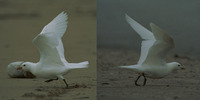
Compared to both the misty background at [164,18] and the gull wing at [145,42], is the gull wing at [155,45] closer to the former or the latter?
the gull wing at [145,42]

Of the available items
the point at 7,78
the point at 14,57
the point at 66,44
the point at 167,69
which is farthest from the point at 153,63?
the point at 66,44

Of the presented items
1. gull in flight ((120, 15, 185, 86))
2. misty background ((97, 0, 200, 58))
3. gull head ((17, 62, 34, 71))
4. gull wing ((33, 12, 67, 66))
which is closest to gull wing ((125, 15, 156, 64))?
gull in flight ((120, 15, 185, 86))

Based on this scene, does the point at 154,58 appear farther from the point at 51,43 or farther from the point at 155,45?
the point at 51,43

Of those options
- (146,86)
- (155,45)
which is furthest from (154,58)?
(146,86)

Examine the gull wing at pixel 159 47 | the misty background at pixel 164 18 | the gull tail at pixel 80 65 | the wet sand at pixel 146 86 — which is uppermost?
the misty background at pixel 164 18

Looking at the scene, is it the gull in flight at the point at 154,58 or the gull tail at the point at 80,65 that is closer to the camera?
the gull in flight at the point at 154,58

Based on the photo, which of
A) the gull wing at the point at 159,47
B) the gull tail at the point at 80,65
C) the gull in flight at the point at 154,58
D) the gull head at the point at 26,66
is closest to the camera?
the gull wing at the point at 159,47

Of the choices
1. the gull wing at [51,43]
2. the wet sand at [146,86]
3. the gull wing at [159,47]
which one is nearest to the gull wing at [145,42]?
the gull wing at [159,47]
